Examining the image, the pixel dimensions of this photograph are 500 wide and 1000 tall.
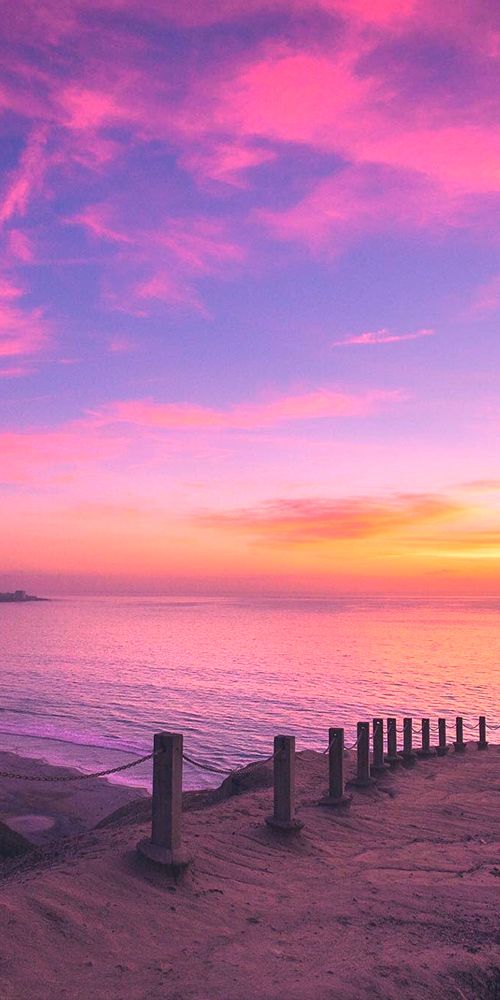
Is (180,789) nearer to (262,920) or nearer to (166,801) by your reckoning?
(166,801)

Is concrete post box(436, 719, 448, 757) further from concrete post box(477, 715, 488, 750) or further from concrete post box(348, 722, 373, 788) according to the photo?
concrete post box(348, 722, 373, 788)

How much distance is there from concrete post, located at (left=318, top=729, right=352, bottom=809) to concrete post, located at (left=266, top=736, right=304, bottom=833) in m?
1.87

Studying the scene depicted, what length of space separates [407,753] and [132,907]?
37.0ft

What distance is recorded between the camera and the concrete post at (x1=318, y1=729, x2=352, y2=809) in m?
10.5

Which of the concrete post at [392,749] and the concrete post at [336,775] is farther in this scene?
the concrete post at [392,749]

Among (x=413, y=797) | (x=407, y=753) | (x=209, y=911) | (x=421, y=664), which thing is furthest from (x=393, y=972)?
(x=421, y=664)

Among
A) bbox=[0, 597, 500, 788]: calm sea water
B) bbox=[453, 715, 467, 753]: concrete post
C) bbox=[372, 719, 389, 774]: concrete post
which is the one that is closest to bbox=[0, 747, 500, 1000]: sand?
bbox=[372, 719, 389, 774]: concrete post

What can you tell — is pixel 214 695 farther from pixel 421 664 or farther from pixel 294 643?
pixel 294 643

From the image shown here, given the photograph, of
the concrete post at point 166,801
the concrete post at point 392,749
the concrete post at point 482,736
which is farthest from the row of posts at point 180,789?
the concrete post at point 482,736

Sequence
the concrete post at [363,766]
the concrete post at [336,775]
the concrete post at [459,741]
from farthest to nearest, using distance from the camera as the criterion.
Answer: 1. the concrete post at [459,741]
2. the concrete post at [363,766]
3. the concrete post at [336,775]

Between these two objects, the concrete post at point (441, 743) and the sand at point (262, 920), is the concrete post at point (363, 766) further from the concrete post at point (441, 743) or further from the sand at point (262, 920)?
the concrete post at point (441, 743)

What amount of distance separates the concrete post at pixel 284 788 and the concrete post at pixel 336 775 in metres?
1.87

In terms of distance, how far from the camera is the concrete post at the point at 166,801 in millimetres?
6930

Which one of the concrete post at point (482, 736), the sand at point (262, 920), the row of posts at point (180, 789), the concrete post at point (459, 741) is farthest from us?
the concrete post at point (482, 736)
